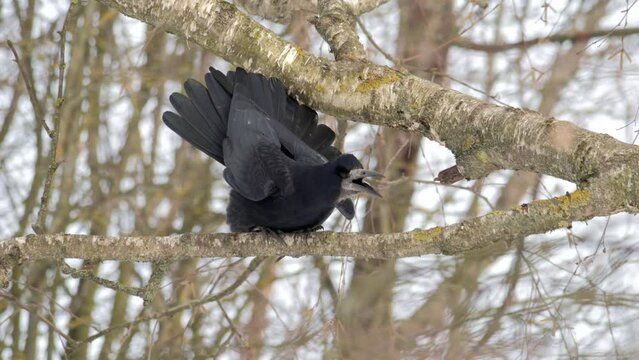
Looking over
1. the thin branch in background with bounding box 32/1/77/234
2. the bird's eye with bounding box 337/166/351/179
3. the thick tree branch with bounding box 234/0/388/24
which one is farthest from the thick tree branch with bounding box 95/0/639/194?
the thick tree branch with bounding box 234/0/388/24

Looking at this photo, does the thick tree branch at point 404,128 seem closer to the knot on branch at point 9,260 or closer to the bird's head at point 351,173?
the knot on branch at point 9,260

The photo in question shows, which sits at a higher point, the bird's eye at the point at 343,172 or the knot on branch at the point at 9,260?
the bird's eye at the point at 343,172

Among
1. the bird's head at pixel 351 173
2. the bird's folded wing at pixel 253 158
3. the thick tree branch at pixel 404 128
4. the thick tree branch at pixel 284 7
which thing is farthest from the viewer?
the thick tree branch at pixel 284 7

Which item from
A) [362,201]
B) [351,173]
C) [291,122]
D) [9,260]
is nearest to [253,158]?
[291,122]

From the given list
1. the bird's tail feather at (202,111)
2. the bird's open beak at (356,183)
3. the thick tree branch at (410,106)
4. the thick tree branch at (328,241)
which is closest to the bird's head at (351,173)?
the bird's open beak at (356,183)

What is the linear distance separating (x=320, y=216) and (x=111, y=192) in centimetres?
380

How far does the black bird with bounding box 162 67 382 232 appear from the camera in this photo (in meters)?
3.90

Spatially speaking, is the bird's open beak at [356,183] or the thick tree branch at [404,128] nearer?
the thick tree branch at [404,128]

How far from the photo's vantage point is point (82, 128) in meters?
7.30

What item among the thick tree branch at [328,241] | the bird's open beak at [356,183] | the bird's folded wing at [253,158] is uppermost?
the bird's folded wing at [253,158]

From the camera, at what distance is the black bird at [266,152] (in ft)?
12.8

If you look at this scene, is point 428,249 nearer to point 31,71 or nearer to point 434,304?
point 434,304

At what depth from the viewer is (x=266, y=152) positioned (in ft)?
13.5

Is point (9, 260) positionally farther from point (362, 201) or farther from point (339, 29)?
point (362, 201)
